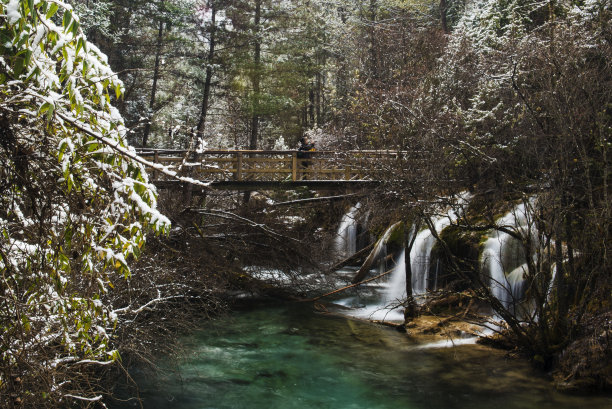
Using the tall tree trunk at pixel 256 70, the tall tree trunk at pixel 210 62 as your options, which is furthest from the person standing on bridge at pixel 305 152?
the tall tree trunk at pixel 256 70

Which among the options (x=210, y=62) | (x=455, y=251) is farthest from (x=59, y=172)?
(x=210, y=62)

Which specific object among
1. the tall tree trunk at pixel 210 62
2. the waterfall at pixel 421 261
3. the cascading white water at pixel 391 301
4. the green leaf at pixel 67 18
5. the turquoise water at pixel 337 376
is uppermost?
the tall tree trunk at pixel 210 62

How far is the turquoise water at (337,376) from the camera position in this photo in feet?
27.4

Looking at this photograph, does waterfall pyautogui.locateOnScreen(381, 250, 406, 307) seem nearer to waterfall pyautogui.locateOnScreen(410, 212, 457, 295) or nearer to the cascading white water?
the cascading white water

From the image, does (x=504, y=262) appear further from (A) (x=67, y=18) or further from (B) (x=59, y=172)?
(A) (x=67, y=18)

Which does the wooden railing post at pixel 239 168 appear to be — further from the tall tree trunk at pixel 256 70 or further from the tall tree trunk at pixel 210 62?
the tall tree trunk at pixel 256 70

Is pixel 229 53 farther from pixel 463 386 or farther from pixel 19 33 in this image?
pixel 19 33

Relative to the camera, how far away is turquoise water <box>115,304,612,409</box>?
836 cm

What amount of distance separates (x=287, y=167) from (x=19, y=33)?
15863mm

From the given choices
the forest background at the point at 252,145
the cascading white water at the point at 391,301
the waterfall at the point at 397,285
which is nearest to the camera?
the forest background at the point at 252,145

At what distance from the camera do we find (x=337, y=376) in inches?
380

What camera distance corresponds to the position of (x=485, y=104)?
15398 mm

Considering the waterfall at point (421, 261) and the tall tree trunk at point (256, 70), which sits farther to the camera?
the tall tree trunk at point (256, 70)

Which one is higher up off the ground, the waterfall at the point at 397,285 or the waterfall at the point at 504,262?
the waterfall at the point at 504,262
